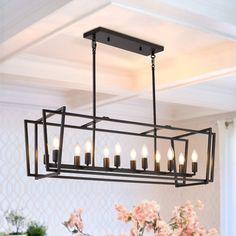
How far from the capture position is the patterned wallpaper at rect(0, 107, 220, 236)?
4.69 metres

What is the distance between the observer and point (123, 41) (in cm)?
318

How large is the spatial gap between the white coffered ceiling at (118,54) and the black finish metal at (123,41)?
4 cm

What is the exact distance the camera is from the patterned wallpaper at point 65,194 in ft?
15.4

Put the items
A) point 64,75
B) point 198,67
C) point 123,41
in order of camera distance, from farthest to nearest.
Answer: point 64,75, point 198,67, point 123,41

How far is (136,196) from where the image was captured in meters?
5.58

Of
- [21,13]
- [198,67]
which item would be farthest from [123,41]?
[21,13]

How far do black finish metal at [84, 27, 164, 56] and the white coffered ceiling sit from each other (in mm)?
43

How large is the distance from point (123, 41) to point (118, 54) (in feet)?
1.60

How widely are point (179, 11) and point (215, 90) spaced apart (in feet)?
8.02

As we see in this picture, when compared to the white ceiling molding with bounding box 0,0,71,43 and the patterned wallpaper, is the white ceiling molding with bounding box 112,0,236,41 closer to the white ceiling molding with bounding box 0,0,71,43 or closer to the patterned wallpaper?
the white ceiling molding with bounding box 0,0,71,43

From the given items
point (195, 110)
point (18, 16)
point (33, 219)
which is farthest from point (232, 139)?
point (18, 16)

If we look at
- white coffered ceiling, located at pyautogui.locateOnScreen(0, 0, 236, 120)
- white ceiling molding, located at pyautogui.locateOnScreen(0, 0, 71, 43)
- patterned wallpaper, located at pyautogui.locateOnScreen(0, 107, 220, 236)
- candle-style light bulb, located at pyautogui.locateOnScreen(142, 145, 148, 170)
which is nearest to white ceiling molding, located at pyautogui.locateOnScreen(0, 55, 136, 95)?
white coffered ceiling, located at pyautogui.locateOnScreen(0, 0, 236, 120)

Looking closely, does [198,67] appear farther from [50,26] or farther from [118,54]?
[50,26]

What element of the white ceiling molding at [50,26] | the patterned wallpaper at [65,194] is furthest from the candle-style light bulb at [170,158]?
the patterned wallpaper at [65,194]
